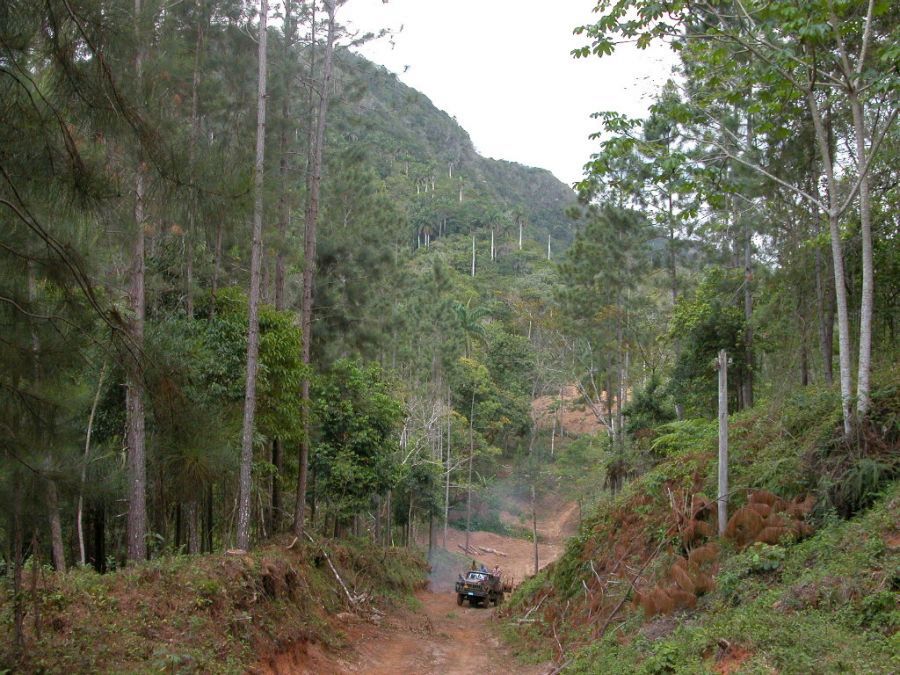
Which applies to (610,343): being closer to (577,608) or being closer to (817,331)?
(817,331)

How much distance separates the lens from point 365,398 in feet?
71.0

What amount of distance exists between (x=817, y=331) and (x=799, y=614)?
34.0 ft

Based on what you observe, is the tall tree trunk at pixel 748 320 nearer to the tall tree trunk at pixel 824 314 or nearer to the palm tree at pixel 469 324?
the tall tree trunk at pixel 824 314

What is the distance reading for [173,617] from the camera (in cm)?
834

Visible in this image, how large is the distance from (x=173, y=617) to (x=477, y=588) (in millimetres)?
17066

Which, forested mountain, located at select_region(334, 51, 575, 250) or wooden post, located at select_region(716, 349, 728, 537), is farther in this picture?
forested mountain, located at select_region(334, 51, 575, 250)

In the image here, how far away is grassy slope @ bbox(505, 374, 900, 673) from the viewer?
629cm

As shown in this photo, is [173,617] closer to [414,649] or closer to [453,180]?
[414,649]

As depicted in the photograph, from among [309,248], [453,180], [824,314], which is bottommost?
[824,314]

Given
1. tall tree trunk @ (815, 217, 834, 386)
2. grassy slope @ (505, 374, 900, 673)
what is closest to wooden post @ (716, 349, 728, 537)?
grassy slope @ (505, 374, 900, 673)

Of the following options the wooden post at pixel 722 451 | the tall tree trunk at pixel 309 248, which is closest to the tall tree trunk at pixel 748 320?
the wooden post at pixel 722 451

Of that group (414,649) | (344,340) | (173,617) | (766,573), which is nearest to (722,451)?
(766,573)

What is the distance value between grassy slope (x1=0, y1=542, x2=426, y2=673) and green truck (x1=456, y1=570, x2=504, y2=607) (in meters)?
11.0

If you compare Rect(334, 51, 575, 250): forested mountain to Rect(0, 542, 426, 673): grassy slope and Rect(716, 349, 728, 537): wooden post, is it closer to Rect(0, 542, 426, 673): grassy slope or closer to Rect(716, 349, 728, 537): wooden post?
Result: Rect(0, 542, 426, 673): grassy slope
